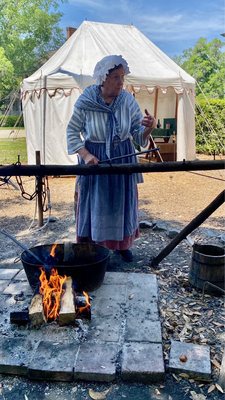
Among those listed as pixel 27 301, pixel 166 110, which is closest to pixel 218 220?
pixel 27 301

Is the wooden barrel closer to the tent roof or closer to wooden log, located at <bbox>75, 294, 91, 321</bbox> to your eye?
wooden log, located at <bbox>75, 294, 91, 321</bbox>

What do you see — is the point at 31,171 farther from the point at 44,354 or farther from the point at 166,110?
the point at 166,110

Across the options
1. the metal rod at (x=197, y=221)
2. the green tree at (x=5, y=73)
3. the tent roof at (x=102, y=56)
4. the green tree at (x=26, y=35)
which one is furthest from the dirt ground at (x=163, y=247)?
the green tree at (x=5, y=73)

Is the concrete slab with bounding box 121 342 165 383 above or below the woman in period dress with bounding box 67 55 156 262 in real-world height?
below

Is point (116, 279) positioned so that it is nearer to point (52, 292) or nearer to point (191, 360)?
point (52, 292)

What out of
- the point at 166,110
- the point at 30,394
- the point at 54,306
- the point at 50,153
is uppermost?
the point at 166,110

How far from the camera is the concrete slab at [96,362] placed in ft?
6.36

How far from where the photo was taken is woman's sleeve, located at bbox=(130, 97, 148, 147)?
3.12 m

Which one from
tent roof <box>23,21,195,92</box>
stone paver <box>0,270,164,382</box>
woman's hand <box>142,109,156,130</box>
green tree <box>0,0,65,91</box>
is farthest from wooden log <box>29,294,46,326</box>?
green tree <box>0,0,65,91</box>

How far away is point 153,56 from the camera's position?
9172 mm

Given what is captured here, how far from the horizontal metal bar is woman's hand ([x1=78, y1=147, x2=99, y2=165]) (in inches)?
21.9

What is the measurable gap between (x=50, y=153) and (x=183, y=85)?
3.49 metres

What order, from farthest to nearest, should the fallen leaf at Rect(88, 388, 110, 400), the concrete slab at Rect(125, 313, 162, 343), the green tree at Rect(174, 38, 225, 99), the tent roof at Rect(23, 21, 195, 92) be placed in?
the green tree at Rect(174, 38, 225, 99)
the tent roof at Rect(23, 21, 195, 92)
the concrete slab at Rect(125, 313, 162, 343)
the fallen leaf at Rect(88, 388, 110, 400)

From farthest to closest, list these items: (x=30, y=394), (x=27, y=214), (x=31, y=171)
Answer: (x=27, y=214), (x=31, y=171), (x=30, y=394)
